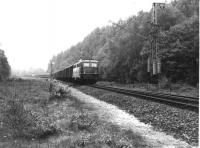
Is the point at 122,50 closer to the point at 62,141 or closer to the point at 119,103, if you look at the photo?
the point at 119,103

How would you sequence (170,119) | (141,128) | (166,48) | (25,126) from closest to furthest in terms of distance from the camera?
(25,126) < (141,128) < (170,119) < (166,48)

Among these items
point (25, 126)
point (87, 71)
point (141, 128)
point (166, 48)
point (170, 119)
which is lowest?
point (141, 128)

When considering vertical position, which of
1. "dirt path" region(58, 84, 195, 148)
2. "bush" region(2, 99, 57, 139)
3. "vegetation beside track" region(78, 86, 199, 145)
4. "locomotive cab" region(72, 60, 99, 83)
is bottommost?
"dirt path" region(58, 84, 195, 148)

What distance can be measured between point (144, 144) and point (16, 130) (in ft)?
10.9

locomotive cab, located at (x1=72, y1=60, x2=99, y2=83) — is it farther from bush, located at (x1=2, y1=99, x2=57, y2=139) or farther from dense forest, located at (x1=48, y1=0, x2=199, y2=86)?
bush, located at (x1=2, y1=99, x2=57, y2=139)

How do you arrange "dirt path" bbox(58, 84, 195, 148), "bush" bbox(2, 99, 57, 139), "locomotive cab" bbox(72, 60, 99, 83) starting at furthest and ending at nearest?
"locomotive cab" bbox(72, 60, 99, 83), "dirt path" bbox(58, 84, 195, 148), "bush" bbox(2, 99, 57, 139)

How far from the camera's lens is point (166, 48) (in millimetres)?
34938

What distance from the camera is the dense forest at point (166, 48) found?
3406cm

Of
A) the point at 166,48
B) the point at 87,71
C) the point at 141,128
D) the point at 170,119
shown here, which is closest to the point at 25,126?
the point at 141,128

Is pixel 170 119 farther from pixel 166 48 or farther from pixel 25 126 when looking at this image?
pixel 166 48

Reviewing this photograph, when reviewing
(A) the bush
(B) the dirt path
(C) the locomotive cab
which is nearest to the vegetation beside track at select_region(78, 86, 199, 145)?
(B) the dirt path

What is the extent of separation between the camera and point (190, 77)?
33.8m

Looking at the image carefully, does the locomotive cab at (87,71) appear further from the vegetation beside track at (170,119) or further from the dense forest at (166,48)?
the vegetation beside track at (170,119)

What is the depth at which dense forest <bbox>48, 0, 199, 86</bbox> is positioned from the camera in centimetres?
3406
